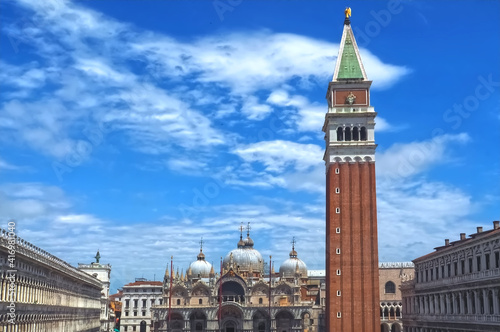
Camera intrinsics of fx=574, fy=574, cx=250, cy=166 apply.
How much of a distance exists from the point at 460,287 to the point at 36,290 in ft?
136

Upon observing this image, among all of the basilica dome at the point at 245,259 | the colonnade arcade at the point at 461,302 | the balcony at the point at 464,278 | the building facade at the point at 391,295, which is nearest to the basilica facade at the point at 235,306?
the basilica dome at the point at 245,259

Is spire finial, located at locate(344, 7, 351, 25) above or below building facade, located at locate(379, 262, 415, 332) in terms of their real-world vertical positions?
above

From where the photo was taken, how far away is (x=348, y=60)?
8119 cm

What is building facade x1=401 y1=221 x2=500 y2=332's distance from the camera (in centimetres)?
5044

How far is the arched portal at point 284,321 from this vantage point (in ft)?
339

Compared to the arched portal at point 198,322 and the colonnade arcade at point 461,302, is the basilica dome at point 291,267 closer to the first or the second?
the arched portal at point 198,322

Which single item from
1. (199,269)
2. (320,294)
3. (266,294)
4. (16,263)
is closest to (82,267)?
(199,269)

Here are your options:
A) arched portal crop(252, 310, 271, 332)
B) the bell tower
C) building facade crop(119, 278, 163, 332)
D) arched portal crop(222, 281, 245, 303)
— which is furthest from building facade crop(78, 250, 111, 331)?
the bell tower

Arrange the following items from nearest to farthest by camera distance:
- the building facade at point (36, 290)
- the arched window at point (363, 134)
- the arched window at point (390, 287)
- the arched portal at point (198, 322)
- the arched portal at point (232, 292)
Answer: the building facade at point (36, 290) → the arched window at point (363, 134) → the arched window at point (390, 287) → the arched portal at point (198, 322) → the arched portal at point (232, 292)

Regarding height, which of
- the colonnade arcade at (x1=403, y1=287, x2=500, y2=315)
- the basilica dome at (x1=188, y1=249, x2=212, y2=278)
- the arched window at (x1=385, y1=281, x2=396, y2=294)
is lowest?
the colonnade arcade at (x1=403, y1=287, x2=500, y2=315)

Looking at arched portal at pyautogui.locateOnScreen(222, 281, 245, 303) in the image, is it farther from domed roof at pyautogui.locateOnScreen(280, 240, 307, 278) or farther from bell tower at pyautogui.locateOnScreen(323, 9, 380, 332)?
bell tower at pyautogui.locateOnScreen(323, 9, 380, 332)

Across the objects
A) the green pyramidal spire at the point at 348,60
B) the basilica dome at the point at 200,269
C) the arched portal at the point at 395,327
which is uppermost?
the green pyramidal spire at the point at 348,60

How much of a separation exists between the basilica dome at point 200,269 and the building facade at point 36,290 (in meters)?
40.6

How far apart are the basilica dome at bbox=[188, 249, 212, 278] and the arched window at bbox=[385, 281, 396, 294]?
38807 mm
